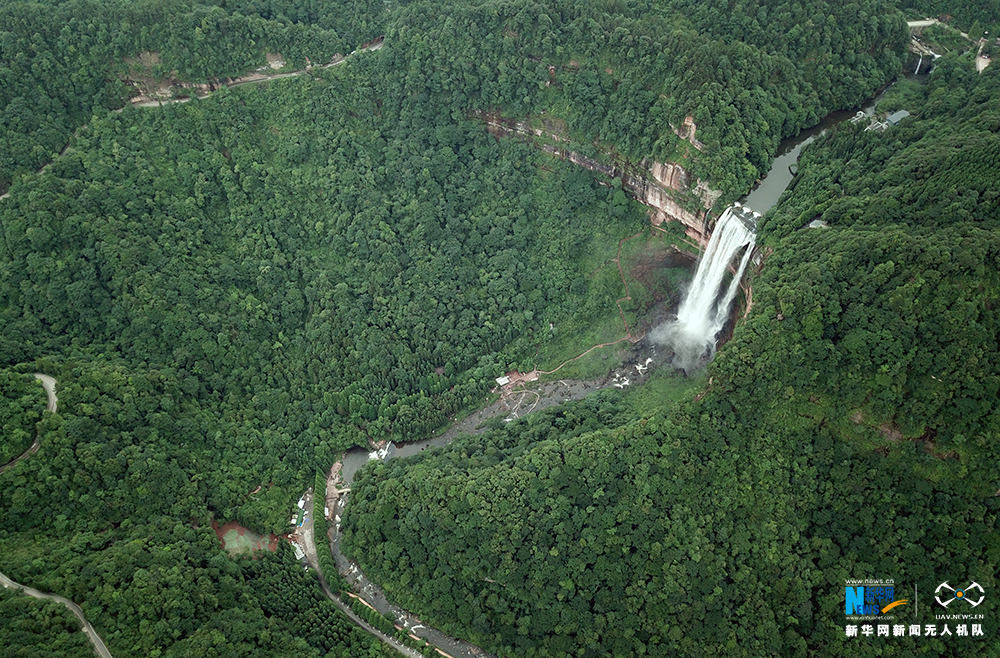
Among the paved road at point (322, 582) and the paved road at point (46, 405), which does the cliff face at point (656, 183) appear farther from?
the paved road at point (46, 405)

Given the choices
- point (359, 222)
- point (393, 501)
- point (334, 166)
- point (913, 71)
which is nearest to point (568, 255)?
point (359, 222)

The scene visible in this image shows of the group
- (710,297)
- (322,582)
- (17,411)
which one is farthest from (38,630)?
(710,297)

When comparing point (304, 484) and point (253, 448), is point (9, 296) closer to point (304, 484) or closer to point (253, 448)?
point (253, 448)

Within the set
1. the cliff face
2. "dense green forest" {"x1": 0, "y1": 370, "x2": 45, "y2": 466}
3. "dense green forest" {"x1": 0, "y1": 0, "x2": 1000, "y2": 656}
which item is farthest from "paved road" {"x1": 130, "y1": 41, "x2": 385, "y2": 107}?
"dense green forest" {"x1": 0, "y1": 370, "x2": 45, "y2": 466}

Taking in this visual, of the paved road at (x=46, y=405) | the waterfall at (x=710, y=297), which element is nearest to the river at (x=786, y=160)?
the waterfall at (x=710, y=297)

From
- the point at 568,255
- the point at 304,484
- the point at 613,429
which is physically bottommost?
the point at 304,484

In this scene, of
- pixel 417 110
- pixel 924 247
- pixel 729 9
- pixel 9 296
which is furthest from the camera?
pixel 417 110
